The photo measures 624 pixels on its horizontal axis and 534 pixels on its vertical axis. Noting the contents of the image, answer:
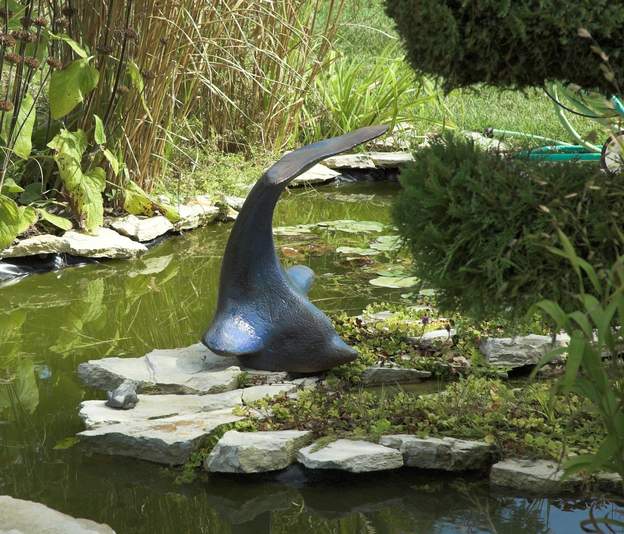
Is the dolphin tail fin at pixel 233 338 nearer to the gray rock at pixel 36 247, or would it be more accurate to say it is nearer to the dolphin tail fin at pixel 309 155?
the dolphin tail fin at pixel 309 155

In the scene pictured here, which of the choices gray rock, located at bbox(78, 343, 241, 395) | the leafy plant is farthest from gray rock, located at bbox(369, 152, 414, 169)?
the leafy plant

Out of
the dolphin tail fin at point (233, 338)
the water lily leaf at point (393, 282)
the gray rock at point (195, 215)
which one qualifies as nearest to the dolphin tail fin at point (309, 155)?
the dolphin tail fin at point (233, 338)

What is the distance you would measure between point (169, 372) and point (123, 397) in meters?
0.36

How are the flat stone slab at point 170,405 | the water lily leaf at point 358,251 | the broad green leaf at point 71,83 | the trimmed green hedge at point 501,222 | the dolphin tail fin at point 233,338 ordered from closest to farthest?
the trimmed green hedge at point 501,222
the flat stone slab at point 170,405
the dolphin tail fin at point 233,338
the broad green leaf at point 71,83
the water lily leaf at point 358,251

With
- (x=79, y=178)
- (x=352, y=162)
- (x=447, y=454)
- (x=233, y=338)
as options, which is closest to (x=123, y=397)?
(x=233, y=338)

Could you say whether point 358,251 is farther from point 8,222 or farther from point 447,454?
point 447,454

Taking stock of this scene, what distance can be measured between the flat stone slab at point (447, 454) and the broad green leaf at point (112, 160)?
3.06 meters

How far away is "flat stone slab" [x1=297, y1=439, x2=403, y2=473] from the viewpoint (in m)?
3.22

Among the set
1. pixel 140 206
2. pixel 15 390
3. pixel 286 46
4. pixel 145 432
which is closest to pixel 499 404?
pixel 145 432

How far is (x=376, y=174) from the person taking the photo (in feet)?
27.3

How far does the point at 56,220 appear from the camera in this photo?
5.71 meters

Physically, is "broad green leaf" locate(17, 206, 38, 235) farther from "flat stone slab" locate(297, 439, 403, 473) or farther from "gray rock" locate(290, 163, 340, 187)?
"gray rock" locate(290, 163, 340, 187)

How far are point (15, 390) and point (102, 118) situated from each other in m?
2.33

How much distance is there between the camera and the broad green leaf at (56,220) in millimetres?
5668
